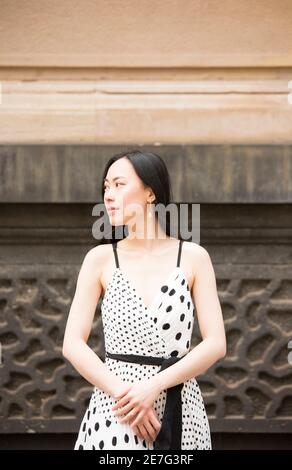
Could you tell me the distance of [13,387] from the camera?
4969 mm

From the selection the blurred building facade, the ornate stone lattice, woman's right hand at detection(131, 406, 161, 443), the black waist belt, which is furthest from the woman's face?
the ornate stone lattice

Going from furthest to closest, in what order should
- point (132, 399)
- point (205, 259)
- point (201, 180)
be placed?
point (201, 180), point (205, 259), point (132, 399)

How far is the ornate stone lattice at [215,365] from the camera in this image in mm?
4898

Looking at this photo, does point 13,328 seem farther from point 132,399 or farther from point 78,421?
point 132,399

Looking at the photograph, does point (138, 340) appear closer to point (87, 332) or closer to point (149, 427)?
point (87, 332)

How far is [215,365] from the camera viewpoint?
489 cm

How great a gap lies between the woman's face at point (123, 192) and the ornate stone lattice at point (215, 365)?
6.25 feet

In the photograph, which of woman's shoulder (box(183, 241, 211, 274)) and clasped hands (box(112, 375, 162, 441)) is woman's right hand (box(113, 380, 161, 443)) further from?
woman's shoulder (box(183, 241, 211, 274))

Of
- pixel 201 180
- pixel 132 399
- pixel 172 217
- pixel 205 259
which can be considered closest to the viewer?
pixel 132 399

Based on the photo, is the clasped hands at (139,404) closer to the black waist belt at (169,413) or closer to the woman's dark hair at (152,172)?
the black waist belt at (169,413)

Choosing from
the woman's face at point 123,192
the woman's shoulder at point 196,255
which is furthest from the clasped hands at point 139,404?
the woman's face at point 123,192

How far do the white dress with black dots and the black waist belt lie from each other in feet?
0.06
